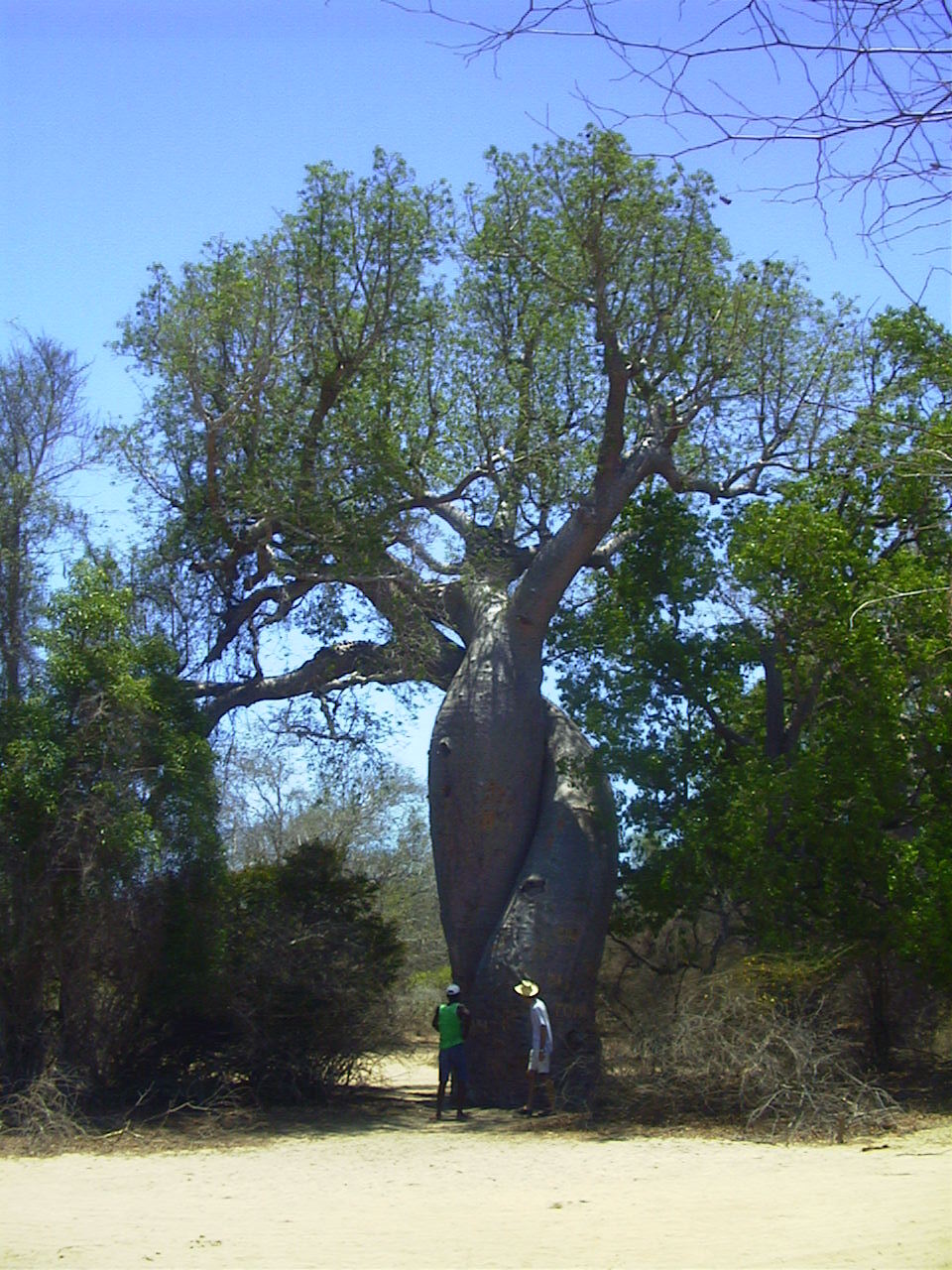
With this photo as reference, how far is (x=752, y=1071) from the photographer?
955cm

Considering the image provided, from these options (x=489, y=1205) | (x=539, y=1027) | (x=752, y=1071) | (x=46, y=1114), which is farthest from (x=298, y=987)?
(x=489, y=1205)

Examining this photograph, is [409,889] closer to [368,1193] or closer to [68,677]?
[68,677]

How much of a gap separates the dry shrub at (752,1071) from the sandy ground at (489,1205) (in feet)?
1.45

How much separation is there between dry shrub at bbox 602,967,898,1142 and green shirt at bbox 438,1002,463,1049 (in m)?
1.29

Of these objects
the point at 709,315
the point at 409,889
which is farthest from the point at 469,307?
the point at 409,889

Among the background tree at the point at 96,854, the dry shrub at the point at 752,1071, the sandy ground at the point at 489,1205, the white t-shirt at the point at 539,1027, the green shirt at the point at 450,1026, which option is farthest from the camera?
the green shirt at the point at 450,1026

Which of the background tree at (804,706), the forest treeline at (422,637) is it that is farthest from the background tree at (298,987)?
the background tree at (804,706)

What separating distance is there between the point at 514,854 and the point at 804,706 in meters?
2.98

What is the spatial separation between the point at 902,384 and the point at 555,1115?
27.1 ft

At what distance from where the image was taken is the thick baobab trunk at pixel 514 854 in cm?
1135

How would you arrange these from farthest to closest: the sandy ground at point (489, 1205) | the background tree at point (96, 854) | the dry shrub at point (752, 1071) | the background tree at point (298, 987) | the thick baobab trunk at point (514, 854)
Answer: the thick baobab trunk at point (514, 854)
the background tree at point (298, 987)
the background tree at point (96, 854)
the dry shrub at point (752, 1071)
the sandy ground at point (489, 1205)

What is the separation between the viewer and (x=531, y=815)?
12547 mm

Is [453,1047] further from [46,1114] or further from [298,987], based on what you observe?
[46,1114]

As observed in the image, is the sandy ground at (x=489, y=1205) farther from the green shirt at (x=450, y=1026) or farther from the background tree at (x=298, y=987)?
the background tree at (x=298, y=987)
